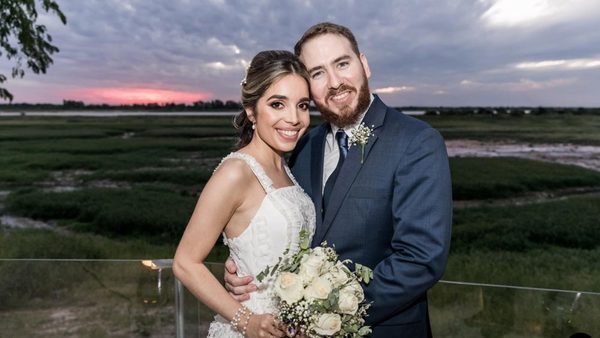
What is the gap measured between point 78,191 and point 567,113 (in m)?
18.0

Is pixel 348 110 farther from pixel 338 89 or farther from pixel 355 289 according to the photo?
pixel 355 289

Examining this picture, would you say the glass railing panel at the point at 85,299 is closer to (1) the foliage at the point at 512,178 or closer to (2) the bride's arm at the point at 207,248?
(2) the bride's arm at the point at 207,248

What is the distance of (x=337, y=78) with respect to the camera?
2535mm

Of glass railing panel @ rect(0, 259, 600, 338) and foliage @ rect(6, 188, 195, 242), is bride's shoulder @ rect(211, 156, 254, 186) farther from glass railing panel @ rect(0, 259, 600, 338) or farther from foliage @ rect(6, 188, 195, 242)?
foliage @ rect(6, 188, 195, 242)

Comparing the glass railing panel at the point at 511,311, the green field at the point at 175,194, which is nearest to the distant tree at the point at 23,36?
the green field at the point at 175,194

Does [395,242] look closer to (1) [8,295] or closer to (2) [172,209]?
(1) [8,295]

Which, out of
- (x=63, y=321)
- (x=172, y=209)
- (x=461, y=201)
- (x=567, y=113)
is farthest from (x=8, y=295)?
(x=567, y=113)

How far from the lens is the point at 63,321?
18.3 feet

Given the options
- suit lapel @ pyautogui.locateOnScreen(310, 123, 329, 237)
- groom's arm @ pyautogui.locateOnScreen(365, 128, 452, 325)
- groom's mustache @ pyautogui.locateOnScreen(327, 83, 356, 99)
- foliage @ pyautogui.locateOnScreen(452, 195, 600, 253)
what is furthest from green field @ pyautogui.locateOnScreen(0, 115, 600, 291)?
groom's arm @ pyautogui.locateOnScreen(365, 128, 452, 325)

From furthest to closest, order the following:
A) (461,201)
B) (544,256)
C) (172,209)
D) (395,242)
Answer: (461,201), (172,209), (544,256), (395,242)

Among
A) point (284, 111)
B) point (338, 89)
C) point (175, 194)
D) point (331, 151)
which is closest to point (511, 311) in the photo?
point (331, 151)

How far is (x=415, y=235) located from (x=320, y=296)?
47 cm

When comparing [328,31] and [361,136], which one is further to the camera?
[328,31]

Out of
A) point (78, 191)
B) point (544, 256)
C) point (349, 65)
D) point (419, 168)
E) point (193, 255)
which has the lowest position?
point (544, 256)
